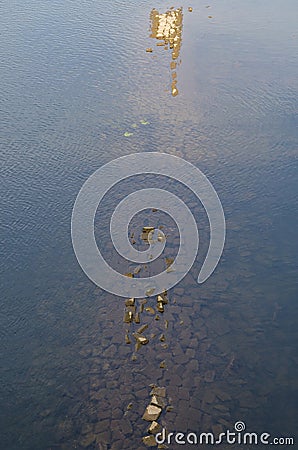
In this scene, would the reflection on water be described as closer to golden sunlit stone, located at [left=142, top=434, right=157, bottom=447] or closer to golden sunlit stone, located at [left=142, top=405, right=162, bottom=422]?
golden sunlit stone, located at [left=142, top=405, right=162, bottom=422]

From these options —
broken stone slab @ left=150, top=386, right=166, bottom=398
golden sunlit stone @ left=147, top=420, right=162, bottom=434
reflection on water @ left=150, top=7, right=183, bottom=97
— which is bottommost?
golden sunlit stone @ left=147, top=420, right=162, bottom=434

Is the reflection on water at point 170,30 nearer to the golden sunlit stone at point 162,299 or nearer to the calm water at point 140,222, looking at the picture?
the calm water at point 140,222

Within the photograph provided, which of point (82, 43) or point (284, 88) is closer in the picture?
point (284, 88)

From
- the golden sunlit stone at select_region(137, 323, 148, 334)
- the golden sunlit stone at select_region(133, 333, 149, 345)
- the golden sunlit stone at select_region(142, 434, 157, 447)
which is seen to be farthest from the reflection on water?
the golden sunlit stone at select_region(142, 434, 157, 447)

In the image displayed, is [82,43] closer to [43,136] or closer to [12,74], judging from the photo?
[12,74]

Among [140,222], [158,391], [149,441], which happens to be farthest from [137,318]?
[140,222]

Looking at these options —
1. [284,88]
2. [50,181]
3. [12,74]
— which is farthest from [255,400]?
[12,74]

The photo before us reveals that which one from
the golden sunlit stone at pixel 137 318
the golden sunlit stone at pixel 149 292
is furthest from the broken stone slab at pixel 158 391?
the golden sunlit stone at pixel 149 292
